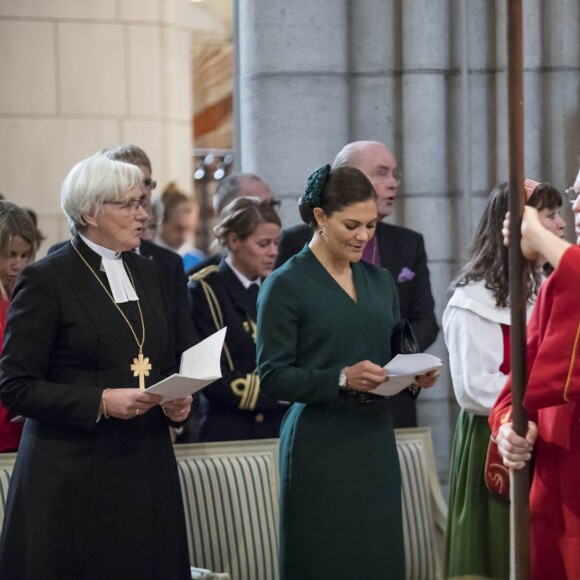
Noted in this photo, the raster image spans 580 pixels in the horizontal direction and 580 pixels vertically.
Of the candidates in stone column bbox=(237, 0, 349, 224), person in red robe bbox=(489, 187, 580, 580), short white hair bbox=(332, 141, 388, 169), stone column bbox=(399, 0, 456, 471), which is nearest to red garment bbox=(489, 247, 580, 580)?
person in red robe bbox=(489, 187, 580, 580)

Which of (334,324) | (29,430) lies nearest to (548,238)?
(334,324)

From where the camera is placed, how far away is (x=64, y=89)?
8.93 meters

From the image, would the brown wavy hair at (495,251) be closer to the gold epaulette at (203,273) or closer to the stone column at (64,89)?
the gold epaulette at (203,273)

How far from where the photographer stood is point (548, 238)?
9.96 ft

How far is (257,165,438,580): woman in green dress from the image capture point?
396 centimetres

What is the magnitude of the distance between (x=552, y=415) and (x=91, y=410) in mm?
1279

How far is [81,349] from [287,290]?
25.3 inches

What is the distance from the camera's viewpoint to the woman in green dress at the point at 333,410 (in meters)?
3.96

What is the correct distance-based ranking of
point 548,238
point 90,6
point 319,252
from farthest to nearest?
point 90,6
point 319,252
point 548,238

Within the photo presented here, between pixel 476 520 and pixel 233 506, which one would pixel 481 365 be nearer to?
pixel 476 520

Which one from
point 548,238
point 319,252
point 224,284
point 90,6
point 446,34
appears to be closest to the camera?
point 548,238

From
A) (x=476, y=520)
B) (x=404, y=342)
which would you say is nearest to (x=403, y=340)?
(x=404, y=342)

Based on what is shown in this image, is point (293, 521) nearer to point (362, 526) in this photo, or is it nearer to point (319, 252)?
point (362, 526)

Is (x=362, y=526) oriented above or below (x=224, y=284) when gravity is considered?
below
